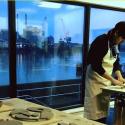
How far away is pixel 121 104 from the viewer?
273 cm

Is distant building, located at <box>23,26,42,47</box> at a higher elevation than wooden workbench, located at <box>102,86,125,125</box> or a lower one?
higher

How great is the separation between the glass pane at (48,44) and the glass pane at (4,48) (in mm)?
168

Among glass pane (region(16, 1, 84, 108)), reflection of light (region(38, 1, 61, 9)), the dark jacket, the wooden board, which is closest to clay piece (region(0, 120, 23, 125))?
the wooden board

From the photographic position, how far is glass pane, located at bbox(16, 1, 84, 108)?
3506 millimetres

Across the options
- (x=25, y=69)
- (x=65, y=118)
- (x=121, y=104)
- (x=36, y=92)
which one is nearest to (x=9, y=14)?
(x=25, y=69)

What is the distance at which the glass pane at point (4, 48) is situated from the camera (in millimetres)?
3174

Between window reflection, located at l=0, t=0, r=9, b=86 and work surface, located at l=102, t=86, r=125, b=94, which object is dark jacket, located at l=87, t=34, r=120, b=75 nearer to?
work surface, located at l=102, t=86, r=125, b=94

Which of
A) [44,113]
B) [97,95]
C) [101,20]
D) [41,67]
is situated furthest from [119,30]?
[101,20]

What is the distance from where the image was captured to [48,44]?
12.3ft

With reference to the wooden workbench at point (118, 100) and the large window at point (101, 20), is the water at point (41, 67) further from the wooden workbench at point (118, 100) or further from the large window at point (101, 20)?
the wooden workbench at point (118, 100)

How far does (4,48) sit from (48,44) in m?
0.69

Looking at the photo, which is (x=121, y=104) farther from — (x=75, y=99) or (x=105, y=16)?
(x=105, y=16)

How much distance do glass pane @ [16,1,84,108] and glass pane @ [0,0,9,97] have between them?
168mm

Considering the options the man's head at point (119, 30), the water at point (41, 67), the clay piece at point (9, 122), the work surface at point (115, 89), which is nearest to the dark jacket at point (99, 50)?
the man's head at point (119, 30)
